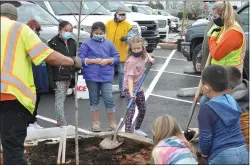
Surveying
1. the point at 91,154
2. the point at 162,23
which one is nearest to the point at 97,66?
the point at 91,154

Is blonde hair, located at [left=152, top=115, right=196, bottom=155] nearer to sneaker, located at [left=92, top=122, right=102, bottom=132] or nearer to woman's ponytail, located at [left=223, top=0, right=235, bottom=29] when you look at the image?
woman's ponytail, located at [left=223, top=0, right=235, bottom=29]

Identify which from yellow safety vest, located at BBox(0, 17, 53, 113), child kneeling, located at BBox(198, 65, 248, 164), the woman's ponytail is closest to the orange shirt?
the woman's ponytail

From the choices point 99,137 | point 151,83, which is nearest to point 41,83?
point 99,137

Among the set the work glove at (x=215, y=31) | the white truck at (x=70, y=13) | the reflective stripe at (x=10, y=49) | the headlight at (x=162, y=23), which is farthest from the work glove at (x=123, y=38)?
the headlight at (x=162, y=23)

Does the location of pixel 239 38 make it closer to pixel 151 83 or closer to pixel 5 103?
pixel 5 103

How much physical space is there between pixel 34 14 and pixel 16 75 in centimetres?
639

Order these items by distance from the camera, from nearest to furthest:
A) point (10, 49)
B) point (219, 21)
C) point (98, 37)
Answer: point (10, 49), point (219, 21), point (98, 37)

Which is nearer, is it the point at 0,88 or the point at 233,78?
the point at 0,88

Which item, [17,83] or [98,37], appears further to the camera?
[98,37]

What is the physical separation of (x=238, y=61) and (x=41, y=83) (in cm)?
250

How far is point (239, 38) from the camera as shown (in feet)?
18.8

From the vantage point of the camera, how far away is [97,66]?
648 cm

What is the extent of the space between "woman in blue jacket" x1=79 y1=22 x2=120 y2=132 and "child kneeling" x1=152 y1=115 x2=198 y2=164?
2896 millimetres

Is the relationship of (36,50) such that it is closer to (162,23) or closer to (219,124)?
(219,124)
